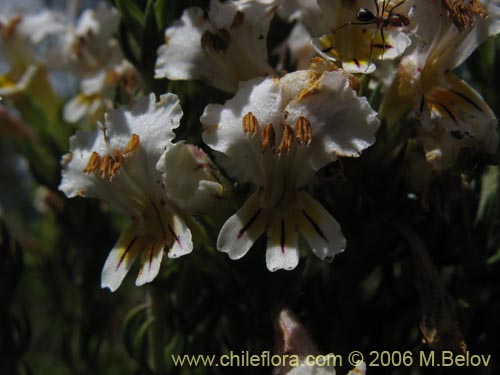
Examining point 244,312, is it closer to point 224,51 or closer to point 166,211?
point 166,211

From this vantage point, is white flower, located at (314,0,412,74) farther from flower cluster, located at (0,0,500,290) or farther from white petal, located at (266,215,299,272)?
white petal, located at (266,215,299,272)

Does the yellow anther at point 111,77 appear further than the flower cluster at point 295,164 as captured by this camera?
Yes

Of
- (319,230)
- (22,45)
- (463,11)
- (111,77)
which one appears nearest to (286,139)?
(319,230)

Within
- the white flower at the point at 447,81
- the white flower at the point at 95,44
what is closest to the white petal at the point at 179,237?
the white flower at the point at 447,81

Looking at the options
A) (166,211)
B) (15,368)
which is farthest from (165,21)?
(15,368)

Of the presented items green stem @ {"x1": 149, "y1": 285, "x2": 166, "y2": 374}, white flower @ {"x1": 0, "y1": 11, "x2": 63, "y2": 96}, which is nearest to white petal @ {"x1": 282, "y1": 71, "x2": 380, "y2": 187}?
green stem @ {"x1": 149, "y1": 285, "x2": 166, "y2": 374}

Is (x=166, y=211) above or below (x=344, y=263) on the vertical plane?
above

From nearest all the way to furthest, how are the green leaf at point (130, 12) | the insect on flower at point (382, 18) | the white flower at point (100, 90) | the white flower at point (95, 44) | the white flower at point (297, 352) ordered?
the white flower at point (297, 352)
the insect on flower at point (382, 18)
the green leaf at point (130, 12)
the white flower at point (100, 90)
the white flower at point (95, 44)

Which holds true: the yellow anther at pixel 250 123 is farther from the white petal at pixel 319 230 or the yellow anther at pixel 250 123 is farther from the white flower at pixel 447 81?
the white flower at pixel 447 81
